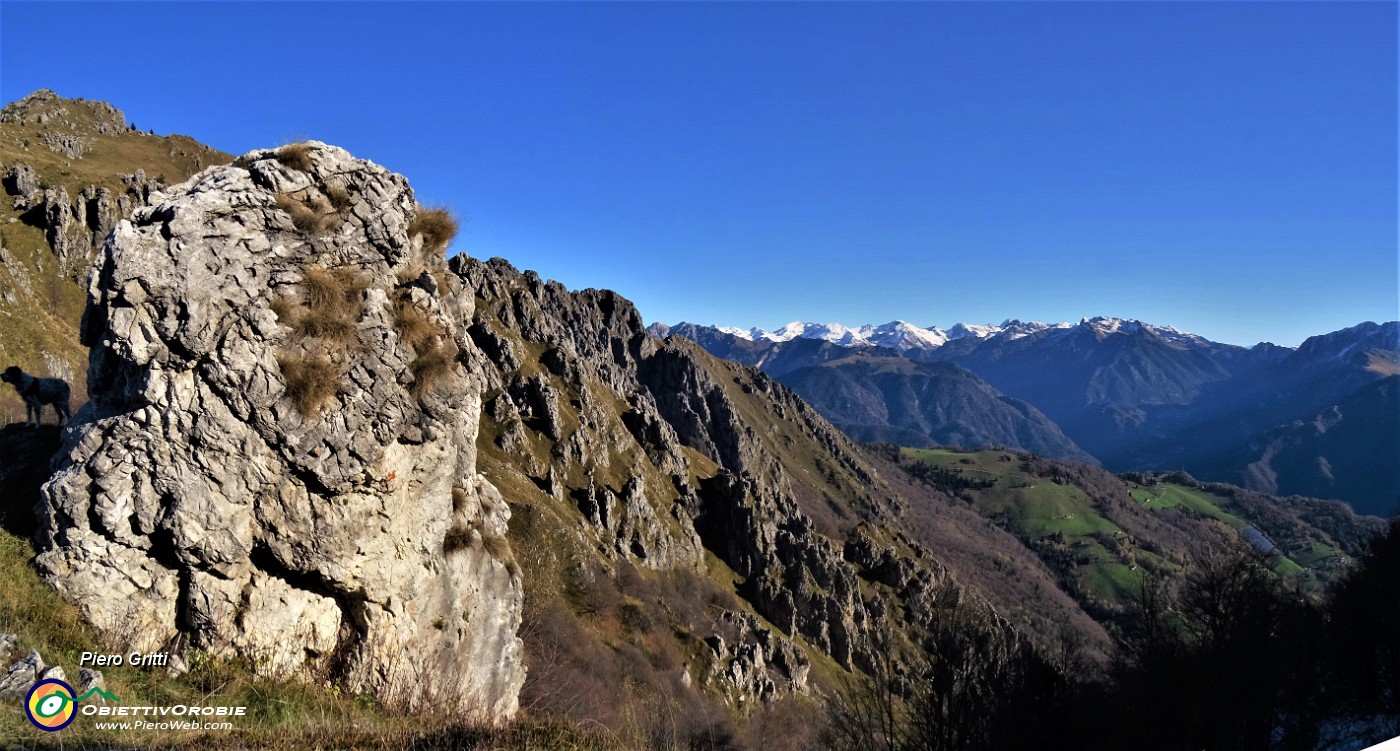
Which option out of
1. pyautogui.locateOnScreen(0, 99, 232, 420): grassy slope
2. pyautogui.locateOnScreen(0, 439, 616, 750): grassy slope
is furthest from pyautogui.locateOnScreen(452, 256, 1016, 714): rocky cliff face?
pyautogui.locateOnScreen(0, 439, 616, 750): grassy slope

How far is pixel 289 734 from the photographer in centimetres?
973

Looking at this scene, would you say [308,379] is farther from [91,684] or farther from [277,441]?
[91,684]

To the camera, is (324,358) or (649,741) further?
(324,358)

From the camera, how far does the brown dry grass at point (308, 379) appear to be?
16.5m

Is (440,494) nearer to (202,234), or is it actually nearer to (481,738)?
(202,234)

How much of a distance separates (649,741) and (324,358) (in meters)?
12.7

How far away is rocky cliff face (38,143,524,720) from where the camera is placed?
1455 centimetres

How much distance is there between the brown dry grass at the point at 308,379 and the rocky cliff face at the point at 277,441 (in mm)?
46

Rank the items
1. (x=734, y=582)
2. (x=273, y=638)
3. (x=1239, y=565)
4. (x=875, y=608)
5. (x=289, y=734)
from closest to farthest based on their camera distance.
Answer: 1. (x=289, y=734)
2. (x=273, y=638)
3. (x=1239, y=565)
4. (x=734, y=582)
5. (x=875, y=608)

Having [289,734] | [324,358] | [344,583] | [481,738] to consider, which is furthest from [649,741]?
[324,358]

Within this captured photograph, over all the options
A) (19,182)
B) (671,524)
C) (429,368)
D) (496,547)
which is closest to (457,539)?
(496,547)

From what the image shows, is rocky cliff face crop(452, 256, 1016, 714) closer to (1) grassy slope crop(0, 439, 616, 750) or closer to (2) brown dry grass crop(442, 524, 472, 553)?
A: (2) brown dry grass crop(442, 524, 472, 553)

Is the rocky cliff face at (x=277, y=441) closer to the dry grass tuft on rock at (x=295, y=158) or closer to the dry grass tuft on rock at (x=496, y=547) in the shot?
the dry grass tuft on rock at (x=295, y=158)

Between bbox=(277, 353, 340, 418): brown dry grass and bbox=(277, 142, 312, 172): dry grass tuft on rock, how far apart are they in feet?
21.4
